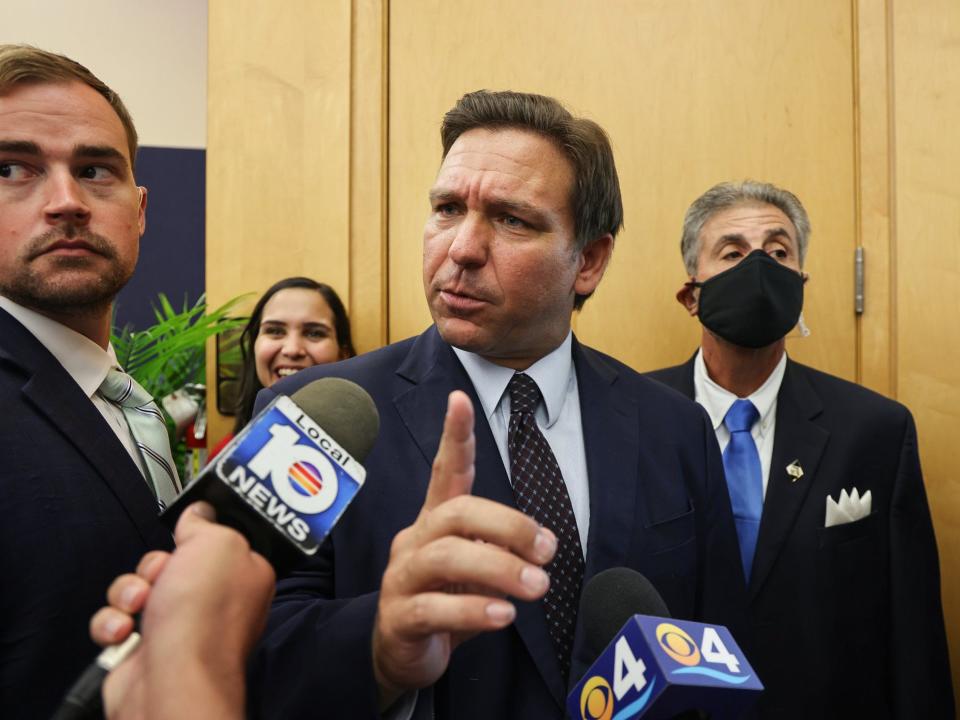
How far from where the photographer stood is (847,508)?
1.92 metres

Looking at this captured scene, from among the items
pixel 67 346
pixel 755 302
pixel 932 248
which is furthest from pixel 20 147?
pixel 932 248

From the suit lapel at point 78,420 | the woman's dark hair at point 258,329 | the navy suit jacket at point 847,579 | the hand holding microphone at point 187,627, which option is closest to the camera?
the hand holding microphone at point 187,627

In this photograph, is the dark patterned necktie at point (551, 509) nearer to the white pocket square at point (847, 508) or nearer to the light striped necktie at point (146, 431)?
the light striped necktie at point (146, 431)

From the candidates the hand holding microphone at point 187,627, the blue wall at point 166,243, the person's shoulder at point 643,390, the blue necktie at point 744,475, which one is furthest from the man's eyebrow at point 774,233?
the blue wall at point 166,243

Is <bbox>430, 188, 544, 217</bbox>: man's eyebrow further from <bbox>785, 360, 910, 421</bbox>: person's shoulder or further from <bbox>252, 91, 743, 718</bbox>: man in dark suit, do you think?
<bbox>785, 360, 910, 421</bbox>: person's shoulder

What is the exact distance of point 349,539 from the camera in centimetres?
118

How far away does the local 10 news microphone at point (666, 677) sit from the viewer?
2.49ft

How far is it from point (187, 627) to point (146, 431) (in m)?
0.77

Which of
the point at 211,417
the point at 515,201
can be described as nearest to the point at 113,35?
the point at 211,417

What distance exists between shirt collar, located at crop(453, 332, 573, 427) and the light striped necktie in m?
0.49

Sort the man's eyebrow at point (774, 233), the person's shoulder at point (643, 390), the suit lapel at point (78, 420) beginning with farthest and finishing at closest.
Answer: the man's eyebrow at point (774, 233), the person's shoulder at point (643, 390), the suit lapel at point (78, 420)

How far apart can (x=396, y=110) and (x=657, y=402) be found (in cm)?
131

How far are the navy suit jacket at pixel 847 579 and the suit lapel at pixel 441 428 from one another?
852 mm

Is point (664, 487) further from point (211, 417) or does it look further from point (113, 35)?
point (113, 35)
